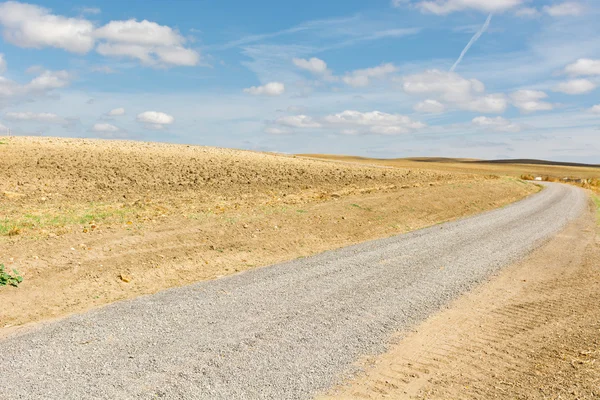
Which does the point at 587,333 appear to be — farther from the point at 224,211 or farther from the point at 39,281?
the point at 224,211

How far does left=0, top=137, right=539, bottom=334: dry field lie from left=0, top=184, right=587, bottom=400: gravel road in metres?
1.50

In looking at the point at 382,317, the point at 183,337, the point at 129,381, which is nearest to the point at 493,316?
the point at 382,317

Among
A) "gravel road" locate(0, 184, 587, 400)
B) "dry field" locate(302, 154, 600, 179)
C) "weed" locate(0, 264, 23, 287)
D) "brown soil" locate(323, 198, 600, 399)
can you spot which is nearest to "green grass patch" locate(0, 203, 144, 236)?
"weed" locate(0, 264, 23, 287)

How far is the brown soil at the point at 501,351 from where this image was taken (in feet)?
20.5

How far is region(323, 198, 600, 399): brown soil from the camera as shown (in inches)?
246

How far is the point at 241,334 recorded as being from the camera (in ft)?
25.5

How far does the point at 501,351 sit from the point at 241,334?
389 centimetres

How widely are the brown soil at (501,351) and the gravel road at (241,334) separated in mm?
469

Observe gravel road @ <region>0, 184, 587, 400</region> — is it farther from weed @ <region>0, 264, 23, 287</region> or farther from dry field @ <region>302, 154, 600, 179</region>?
dry field @ <region>302, 154, 600, 179</region>

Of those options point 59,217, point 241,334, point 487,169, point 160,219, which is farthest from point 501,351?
point 487,169

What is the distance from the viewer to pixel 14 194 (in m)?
23.8

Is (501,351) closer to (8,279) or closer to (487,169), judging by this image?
(8,279)

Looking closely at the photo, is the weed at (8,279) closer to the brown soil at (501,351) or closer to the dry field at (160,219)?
the dry field at (160,219)

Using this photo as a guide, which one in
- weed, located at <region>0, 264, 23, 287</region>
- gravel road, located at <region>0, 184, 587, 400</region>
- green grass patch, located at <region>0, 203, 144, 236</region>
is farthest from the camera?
green grass patch, located at <region>0, 203, 144, 236</region>
